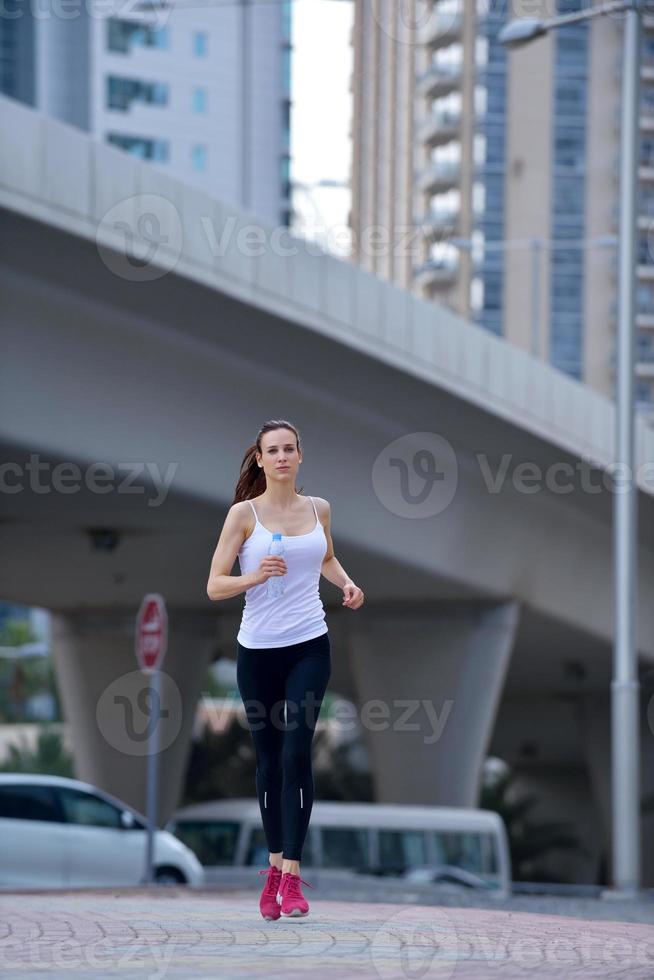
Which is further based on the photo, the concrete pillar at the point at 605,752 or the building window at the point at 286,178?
the building window at the point at 286,178

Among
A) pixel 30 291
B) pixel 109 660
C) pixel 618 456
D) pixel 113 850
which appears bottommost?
pixel 113 850

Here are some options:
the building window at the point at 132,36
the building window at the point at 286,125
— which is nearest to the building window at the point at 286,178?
the building window at the point at 286,125

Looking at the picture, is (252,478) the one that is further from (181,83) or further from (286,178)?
(286,178)

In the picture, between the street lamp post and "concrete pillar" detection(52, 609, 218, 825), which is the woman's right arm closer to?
the street lamp post

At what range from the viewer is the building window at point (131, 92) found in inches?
3878

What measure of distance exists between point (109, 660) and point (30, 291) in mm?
15413

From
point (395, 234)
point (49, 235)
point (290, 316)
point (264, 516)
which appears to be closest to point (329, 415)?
point (290, 316)

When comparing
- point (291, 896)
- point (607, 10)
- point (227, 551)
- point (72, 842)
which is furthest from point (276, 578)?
point (607, 10)

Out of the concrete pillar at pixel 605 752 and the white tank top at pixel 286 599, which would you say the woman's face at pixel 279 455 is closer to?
the white tank top at pixel 286 599

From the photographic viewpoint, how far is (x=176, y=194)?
56.6 ft

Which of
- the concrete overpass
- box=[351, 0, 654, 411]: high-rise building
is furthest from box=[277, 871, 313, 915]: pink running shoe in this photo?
box=[351, 0, 654, 411]: high-rise building

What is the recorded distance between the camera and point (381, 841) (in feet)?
94.7

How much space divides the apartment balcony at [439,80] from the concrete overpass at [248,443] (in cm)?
7923

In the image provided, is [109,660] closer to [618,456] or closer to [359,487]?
[359,487]
